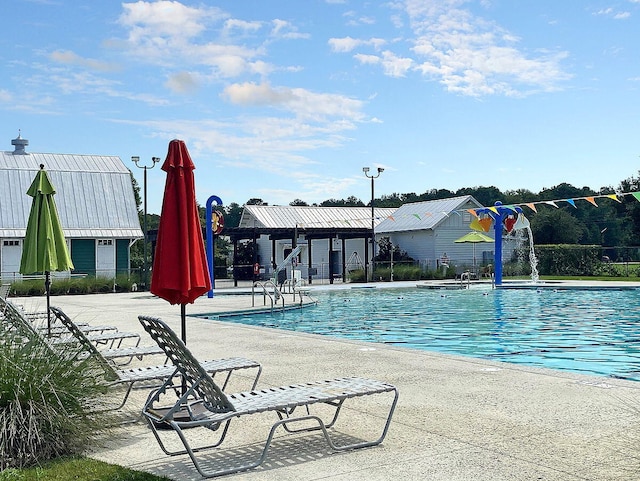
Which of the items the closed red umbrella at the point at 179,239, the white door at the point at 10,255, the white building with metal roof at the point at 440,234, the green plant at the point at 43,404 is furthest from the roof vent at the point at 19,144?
the green plant at the point at 43,404

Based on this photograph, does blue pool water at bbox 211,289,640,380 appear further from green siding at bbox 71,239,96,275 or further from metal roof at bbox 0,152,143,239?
metal roof at bbox 0,152,143,239

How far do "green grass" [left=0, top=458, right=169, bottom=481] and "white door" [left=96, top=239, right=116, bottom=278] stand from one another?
98.1 feet

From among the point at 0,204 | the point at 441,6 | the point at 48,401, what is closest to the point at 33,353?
the point at 48,401

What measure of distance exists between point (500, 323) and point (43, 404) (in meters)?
12.9

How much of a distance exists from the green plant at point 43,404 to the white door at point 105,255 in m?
29.2

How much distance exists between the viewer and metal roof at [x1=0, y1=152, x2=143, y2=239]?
32938mm

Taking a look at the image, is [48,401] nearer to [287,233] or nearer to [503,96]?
[503,96]

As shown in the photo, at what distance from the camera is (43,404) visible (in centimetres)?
479

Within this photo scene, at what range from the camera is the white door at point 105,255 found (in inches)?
1326

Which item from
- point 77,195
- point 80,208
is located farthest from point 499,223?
point 77,195

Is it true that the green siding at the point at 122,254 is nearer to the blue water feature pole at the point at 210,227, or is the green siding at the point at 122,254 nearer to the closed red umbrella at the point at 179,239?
the blue water feature pole at the point at 210,227

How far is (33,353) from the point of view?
5.20 m

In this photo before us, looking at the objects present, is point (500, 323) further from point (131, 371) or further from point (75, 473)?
point (75, 473)

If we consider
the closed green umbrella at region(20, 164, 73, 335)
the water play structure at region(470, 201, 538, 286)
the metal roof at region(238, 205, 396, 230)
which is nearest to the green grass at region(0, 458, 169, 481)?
the closed green umbrella at region(20, 164, 73, 335)
